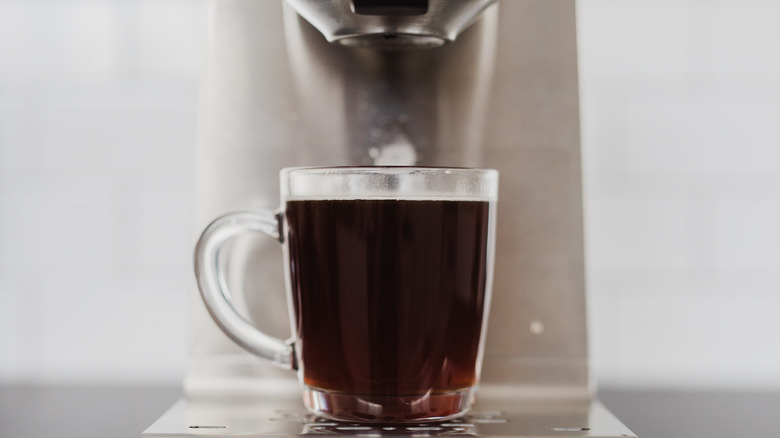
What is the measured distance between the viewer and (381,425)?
0.41 metres

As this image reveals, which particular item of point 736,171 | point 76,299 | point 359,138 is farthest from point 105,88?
point 736,171

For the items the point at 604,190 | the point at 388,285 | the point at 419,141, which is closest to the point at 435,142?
the point at 419,141

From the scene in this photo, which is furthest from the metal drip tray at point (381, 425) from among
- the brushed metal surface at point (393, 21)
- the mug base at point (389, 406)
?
the brushed metal surface at point (393, 21)

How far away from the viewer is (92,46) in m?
0.73

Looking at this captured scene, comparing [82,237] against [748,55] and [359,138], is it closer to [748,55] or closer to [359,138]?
[359,138]

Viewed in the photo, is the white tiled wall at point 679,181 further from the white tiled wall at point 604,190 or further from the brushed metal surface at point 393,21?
the brushed metal surface at point 393,21

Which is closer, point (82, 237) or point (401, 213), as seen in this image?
point (401, 213)

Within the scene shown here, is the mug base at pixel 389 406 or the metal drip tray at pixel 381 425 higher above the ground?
the mug base at pixel 389 406

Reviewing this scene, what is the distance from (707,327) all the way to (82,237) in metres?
0.52

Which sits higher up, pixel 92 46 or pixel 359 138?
pixel 92 46

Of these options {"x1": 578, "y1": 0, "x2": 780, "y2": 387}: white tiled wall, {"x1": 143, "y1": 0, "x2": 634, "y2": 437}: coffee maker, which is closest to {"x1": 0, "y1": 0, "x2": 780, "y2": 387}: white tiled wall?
{"x1": 578, "y1": 0, "x2": 780, "y2": 387}: white tiled wall

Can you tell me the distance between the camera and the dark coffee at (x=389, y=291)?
1.36 feet

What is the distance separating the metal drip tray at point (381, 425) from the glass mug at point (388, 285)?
0.01 metres

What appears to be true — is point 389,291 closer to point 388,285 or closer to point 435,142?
point 388,285
